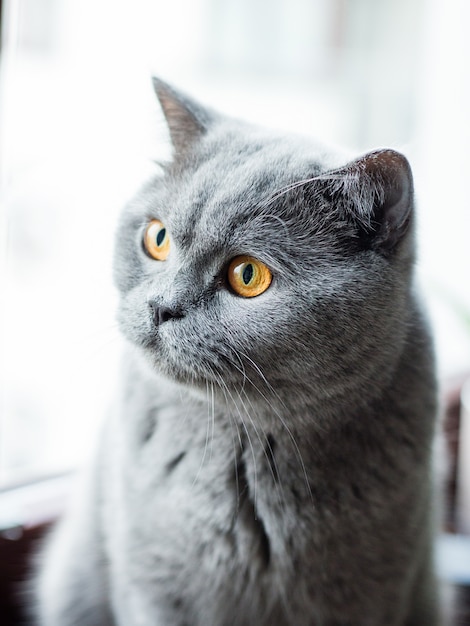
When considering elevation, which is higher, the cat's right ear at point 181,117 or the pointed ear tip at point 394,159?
the cat's right ear at point 181,117

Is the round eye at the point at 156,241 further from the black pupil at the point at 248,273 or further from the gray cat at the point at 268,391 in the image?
the black pupil at the point at 248,273

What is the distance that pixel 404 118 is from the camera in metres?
1.79

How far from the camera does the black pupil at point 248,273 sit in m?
0.77

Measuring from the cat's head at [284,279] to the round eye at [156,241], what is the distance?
23 millimetres

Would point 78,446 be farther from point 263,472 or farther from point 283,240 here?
point 283,240

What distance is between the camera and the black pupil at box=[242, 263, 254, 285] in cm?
77

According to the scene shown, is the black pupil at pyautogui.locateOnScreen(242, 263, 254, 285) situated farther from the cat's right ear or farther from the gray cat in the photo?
the cat's right ear

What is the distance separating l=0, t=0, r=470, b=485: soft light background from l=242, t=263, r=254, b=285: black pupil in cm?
21

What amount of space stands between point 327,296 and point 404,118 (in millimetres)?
1208

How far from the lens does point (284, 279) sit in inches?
29.8

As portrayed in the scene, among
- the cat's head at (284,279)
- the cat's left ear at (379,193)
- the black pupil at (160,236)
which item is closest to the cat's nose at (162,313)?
the cat's head at (284,279)

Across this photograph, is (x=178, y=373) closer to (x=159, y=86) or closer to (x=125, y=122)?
(x=159, y=86)

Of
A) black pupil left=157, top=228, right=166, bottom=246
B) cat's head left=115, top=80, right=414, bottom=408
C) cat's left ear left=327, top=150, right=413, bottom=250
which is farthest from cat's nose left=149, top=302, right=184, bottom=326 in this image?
cat's left ear left=327, top=150, right=413, bottom=250

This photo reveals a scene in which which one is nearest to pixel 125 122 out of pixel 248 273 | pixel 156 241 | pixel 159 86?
pixel 159 86
